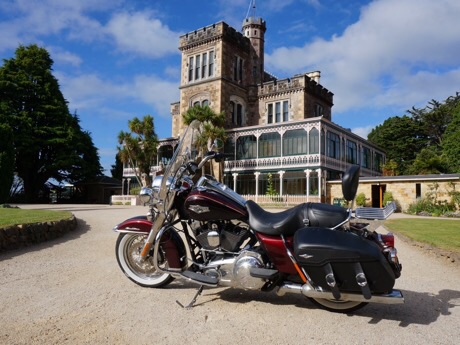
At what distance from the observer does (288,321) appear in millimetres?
3176

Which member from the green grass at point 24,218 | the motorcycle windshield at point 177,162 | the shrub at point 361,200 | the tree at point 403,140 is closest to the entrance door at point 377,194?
the shrub at point 361,200

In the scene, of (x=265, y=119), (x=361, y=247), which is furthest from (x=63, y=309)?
(x=265, y=119)

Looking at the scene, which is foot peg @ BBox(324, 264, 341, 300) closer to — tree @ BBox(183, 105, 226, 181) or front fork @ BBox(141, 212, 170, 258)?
front fork @ BBox(141, 212, 170, 258)

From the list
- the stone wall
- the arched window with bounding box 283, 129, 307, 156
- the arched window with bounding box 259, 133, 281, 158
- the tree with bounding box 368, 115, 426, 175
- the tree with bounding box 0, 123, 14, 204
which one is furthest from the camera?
the tree with bounding box 368, 115, 426, 175

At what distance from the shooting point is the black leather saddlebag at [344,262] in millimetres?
2941

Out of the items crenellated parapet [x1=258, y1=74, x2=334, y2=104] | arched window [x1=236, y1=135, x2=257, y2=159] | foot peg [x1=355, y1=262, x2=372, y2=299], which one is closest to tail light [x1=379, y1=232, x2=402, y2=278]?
foot peg [x1=355, y1=262, x2=372, y2=299]

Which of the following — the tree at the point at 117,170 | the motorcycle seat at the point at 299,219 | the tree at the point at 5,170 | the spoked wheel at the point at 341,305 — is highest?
the tree at the point at 117,170

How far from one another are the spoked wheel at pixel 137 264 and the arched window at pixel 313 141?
22660 millimetres

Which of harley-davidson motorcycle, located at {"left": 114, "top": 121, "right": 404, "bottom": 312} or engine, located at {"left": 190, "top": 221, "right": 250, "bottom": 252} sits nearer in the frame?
harley-davidson motorcycle, located at {"left": 114, "top": 121, "right": 404, "bottom": 312}

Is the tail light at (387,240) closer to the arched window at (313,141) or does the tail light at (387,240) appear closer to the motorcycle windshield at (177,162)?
the motorcycle windshield at (177,162)

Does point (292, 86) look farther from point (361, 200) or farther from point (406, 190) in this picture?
point (406, 190)

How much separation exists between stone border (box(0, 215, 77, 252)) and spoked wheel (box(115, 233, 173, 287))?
325 cm

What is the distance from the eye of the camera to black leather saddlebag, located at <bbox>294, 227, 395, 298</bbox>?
9.65ft

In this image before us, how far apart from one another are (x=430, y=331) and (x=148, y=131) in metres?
28.3
